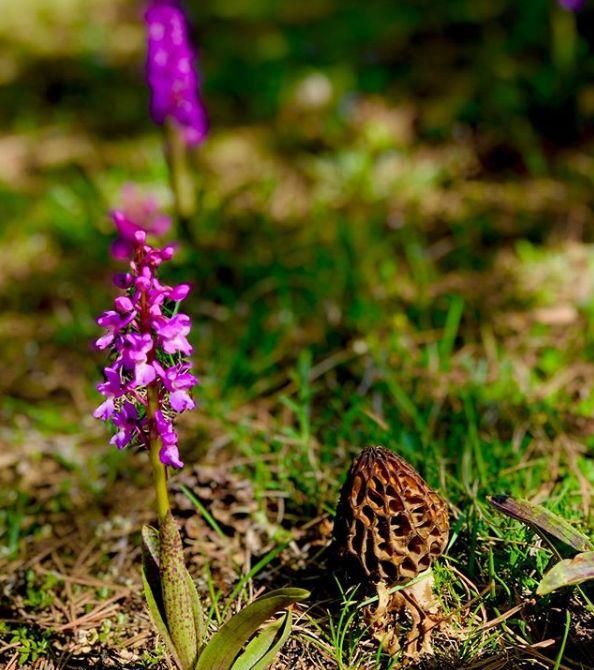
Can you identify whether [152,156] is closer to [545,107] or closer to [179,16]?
[179,16]

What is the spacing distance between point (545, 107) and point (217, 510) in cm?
324

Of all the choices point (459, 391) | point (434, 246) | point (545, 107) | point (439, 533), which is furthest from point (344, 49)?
point (439, 533)

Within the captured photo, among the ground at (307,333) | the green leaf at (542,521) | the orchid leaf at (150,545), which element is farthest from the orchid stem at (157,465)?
the green leaf at (542,521)

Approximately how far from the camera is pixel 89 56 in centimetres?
611

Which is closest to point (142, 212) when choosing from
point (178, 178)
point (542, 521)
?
point (178, 178)

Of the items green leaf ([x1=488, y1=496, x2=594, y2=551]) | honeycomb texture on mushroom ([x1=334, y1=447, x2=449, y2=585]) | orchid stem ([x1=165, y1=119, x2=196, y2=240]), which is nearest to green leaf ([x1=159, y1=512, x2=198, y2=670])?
honeycomb texture on mushroom ([x1=334, y1=447, x2=449, y2=585])

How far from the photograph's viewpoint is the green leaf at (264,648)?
2008 millimetres

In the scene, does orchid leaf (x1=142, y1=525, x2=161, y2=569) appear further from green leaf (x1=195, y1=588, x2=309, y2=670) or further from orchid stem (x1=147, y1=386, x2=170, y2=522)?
green leaf (x1=195, y1=588, x2=309, y2=670)

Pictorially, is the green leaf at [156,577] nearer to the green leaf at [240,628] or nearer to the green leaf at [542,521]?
the green leaf at [240,628]

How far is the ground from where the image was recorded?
2.37m

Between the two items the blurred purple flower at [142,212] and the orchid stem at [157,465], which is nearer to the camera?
the orchid stem at [157,465]

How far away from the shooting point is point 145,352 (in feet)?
5.91

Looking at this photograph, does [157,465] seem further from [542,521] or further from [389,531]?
[542,521]

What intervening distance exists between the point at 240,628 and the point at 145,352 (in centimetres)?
69
